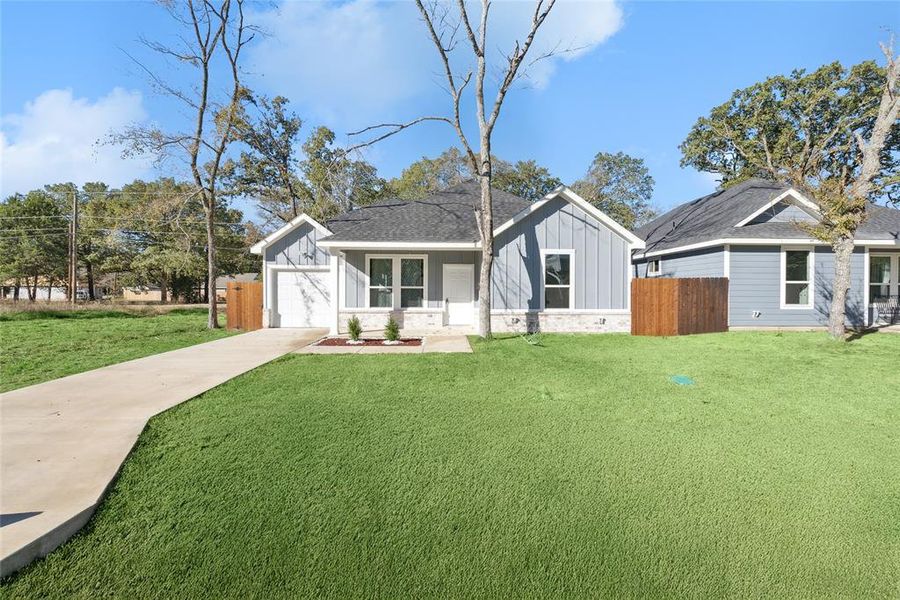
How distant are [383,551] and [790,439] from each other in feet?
13.7

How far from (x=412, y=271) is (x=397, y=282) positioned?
61 centimetres


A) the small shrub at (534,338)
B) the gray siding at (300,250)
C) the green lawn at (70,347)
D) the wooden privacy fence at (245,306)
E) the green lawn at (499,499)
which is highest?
the gray siding at (300,250)

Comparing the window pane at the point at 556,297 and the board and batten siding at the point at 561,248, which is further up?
the board and batten siding at the point at 561,248

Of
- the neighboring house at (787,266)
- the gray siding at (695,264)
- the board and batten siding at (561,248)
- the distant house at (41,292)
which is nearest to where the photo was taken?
the board and batten siding at (561,248)

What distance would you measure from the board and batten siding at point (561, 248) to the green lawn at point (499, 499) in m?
6.68

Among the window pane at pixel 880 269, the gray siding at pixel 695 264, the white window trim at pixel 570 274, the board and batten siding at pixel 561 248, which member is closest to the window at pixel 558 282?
the white window trim at pixel 570 274

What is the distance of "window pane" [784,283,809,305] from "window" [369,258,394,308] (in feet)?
42.3

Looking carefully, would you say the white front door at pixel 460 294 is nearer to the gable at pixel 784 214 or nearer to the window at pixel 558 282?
the window at pixel 558 282

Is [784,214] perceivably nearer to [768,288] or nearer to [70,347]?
[768,288]

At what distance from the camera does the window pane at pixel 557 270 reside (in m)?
12.1

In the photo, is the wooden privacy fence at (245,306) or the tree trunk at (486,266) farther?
the wooden privacy fence at (245,306)

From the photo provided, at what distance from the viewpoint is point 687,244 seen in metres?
14.3

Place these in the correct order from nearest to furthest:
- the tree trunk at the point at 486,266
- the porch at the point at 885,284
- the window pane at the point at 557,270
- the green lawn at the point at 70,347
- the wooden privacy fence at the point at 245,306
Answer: the green lawn at the point at 70,347 → the tree trunk at the point at 486,266 → the window pane at the point at 557,270 → the porch at the point at 885,284 → the wooden privacy fence at the point at 245,306

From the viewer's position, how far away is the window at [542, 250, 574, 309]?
476 inches
